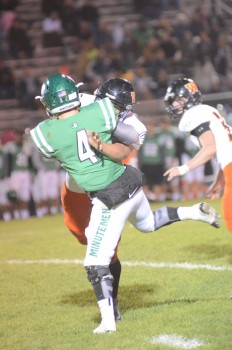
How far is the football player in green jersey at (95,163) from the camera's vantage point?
4742 mm

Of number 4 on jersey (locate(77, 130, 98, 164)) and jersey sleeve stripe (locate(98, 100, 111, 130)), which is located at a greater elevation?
jersey sleeve stripe (locate(98, 100, 111, 130))

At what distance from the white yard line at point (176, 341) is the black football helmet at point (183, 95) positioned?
89.4 inches

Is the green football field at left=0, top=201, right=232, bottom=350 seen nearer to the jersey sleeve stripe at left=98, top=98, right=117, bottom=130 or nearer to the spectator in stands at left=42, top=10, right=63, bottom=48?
the jersey sleeve stripe at left=98, top=98, right=117, bottom=130

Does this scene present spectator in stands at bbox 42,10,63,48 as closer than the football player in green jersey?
No

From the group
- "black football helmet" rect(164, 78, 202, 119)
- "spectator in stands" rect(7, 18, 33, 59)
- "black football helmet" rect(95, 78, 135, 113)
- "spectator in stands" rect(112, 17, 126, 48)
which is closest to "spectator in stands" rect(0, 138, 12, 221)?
"spectator in stands" rect(7, 18, 33, 59)

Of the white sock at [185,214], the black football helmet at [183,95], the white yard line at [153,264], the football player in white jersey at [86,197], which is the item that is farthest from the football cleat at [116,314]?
the black football helmet at [183,95]

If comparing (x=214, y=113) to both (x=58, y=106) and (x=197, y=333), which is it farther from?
(x=197, y=333)

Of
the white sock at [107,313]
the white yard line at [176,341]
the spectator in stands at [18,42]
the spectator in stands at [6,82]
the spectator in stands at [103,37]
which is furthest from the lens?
the spectator in stands at [103,37]

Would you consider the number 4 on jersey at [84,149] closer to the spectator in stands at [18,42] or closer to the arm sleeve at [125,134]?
the arm sleeve at [125,134]

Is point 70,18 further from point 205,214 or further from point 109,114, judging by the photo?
point 109,114

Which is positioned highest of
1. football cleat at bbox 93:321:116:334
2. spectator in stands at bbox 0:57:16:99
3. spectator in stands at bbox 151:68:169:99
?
football cleat at bbox 93:321:116:334

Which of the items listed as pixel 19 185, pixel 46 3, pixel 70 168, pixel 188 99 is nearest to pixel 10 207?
pixel 19 185

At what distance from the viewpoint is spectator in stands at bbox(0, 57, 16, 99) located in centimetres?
1581

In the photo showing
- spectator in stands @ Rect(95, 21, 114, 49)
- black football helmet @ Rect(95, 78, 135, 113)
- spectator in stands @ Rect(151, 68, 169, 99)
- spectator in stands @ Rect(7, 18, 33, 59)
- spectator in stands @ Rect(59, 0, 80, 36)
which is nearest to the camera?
black football helmet @ Rect(95, 78, 135, 113)
